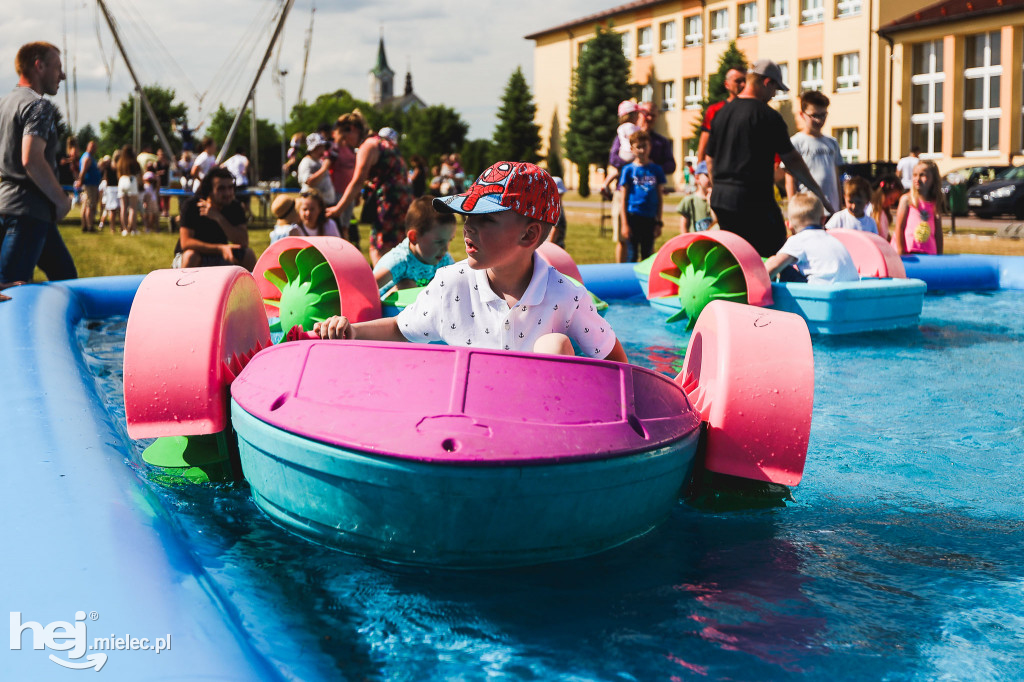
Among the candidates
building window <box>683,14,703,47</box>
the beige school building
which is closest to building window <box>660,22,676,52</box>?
the beige school building

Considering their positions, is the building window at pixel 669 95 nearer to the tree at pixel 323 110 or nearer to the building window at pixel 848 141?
the building window at pixel 848 141

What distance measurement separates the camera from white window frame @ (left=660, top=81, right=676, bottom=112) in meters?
49.8

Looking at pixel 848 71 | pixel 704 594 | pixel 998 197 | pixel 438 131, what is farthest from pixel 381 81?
pixel 704 594

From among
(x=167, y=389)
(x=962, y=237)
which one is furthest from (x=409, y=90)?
(x=167, y=389)

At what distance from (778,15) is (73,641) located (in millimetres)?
44952

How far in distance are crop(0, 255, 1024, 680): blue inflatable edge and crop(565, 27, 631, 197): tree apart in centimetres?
4573

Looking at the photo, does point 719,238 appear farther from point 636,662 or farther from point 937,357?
point 636,662

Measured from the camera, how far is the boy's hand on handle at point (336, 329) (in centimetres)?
313

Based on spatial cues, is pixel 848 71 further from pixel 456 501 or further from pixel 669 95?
pixel 456 501

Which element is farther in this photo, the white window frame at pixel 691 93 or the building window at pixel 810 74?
the white window frame at pixel 691 93

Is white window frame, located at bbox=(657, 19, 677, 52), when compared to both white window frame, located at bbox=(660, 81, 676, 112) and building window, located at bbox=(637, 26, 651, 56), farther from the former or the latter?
white window frame, located at bbox=(660, 81, 676, 112)

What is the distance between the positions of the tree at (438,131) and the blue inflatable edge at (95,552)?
7834 centimetres

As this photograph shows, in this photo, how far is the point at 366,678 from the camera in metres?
2.23

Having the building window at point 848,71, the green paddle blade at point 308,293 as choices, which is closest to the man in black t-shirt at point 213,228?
the green paddle blade at point 308,293
